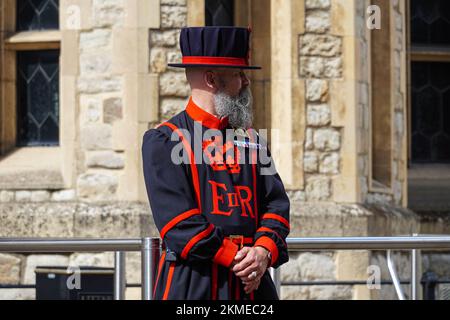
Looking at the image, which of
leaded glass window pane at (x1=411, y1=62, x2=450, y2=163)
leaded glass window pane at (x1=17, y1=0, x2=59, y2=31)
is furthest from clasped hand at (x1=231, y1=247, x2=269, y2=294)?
leaded glass window pane at (x1=411, y1=62, x2=450, y2=163)

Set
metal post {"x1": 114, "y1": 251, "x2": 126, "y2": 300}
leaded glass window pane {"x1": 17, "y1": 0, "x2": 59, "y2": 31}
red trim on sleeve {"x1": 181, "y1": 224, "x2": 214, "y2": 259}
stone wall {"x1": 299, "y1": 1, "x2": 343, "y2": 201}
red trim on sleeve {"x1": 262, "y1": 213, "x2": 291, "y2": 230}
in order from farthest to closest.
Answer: leaded glass window pane {"x1": 17, "y1": 0, "x2": 59, "y2": 31}, stone wall {"x1": 299, "y1": 1, "x2": 343, "y2": 201}, metal post {"x1": 114, "y1": 251, "x2": 126, "y2": 300}, red trim on sleeve {"x1": 262, "y1": 213, "x2": 291, "y2": 230}, red trim on sleeve {"x1": 181, "y1": 224, "x2": 214, "y2": 259}

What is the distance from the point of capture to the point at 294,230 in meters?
11.6

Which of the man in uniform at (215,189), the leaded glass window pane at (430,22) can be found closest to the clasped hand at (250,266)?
the man in uniform at (215,189)

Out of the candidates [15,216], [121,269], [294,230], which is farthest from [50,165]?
[121,269]

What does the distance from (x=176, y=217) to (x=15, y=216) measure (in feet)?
18.7

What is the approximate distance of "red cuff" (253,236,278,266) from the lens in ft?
20.5

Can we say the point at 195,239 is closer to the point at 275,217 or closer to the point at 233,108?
the point at 275,217

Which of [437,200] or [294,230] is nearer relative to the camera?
[294,230]

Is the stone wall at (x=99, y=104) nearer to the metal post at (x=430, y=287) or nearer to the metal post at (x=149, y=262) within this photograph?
the metal post at (x=430, y=287)

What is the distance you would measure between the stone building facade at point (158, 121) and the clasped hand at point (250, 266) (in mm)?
5146

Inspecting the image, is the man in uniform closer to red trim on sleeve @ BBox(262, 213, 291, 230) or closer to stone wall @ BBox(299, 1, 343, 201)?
red trim on sleeve @ BBox(262, 213, 291, 230)

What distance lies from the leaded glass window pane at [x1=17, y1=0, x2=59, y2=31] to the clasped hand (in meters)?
6.51

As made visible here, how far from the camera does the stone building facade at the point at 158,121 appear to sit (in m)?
11.5
